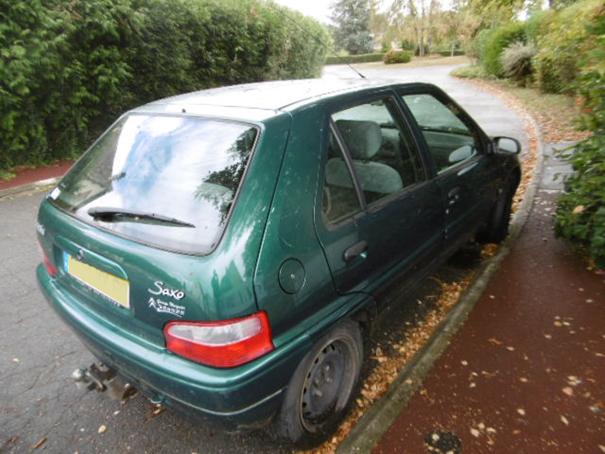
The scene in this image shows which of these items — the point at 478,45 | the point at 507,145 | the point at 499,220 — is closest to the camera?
the point at 507,145

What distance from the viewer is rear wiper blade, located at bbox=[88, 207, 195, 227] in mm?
1733

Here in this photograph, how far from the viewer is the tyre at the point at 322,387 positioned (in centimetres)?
190

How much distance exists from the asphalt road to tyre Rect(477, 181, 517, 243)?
2.83m

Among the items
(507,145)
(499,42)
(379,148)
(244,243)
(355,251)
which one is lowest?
(355,251)

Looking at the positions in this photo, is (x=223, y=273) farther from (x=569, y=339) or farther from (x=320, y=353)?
(x=569, y=339)

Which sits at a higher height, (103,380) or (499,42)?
(499,42)

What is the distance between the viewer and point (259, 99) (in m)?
2.14

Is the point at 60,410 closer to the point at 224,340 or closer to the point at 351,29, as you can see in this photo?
the point at 224,340

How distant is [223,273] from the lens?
1543mm

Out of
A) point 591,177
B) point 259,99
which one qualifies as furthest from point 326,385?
point 591,177

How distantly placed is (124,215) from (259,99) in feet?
2.91

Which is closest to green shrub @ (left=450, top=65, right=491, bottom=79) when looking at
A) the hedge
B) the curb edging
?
the hedge

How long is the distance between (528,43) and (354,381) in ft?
57.4

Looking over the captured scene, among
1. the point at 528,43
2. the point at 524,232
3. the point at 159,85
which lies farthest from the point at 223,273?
the point at 528,43
